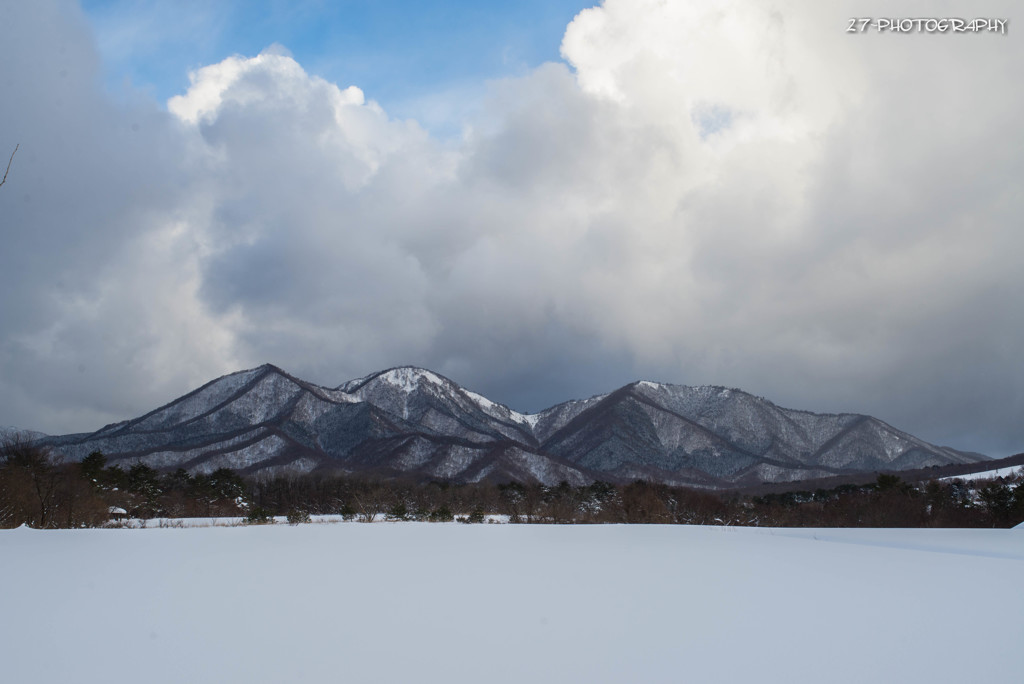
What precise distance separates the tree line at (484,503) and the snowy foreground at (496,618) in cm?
1449

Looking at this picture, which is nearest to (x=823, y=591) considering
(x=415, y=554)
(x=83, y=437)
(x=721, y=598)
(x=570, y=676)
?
(x=721, y=598)

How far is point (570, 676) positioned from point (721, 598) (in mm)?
4578

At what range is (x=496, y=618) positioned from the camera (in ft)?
25.2

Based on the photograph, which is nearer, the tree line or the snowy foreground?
the snowy foreground

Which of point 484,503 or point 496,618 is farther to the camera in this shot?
point 484,503

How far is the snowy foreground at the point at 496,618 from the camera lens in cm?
573

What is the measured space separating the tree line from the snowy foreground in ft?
47.5

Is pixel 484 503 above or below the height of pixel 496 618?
below

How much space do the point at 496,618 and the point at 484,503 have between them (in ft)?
178

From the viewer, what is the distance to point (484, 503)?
60344 mm

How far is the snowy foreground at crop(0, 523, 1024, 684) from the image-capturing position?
5.73 metres

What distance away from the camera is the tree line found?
1041 inches

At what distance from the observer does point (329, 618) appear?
762cm

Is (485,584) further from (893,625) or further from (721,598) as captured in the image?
(893,625)
